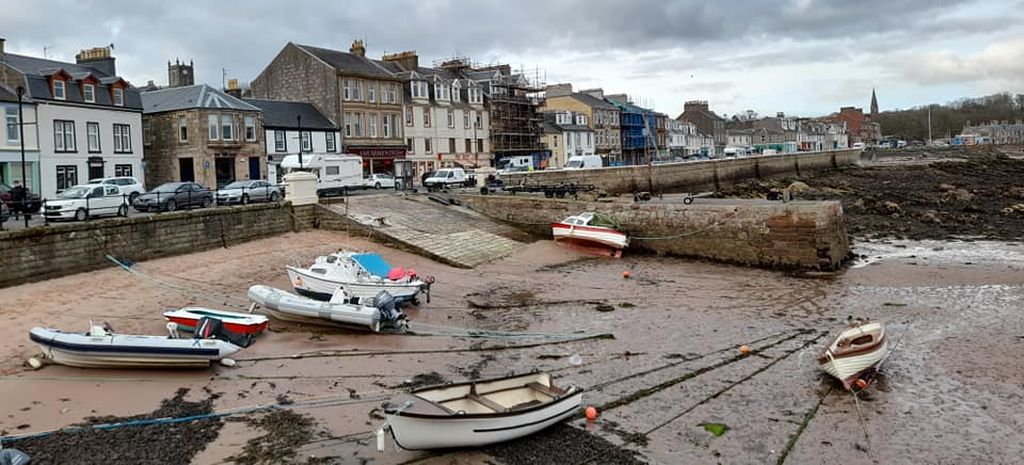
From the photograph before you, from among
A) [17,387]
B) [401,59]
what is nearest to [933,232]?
[17,387]

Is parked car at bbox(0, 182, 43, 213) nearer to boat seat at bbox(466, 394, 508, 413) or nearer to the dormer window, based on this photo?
the dormer window

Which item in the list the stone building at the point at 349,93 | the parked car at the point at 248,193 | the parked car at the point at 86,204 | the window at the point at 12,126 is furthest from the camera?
the stone building at the point at 349,93

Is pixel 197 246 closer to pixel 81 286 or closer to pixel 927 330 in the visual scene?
pixel 81 286

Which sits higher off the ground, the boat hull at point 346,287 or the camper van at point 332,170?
the camper van at point 332,170

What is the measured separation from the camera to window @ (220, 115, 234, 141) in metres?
37.6

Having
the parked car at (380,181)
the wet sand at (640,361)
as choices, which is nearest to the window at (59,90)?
the parked car at (380,181)

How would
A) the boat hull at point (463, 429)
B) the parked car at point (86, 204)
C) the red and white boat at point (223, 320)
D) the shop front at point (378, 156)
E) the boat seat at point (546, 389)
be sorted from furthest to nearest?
the shop front at point (378, 156), the parked car at point (86, 204), the red and white boat at point (223, 320), the boat seat at point (546, 389), the boat hull at point (463, 429)

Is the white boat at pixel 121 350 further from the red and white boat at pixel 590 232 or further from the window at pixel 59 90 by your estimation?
the window at pixel 59 90

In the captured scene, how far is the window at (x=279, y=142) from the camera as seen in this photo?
41.4 metres

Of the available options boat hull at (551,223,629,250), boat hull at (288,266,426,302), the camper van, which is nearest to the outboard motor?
boat hull at (288,266,426,302)

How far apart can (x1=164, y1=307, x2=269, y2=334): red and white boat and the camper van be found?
1725cm

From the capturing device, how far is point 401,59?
54750 millimetres

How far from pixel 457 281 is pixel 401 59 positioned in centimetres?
3802

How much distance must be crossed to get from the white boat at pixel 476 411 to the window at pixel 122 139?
31667 millimetres
